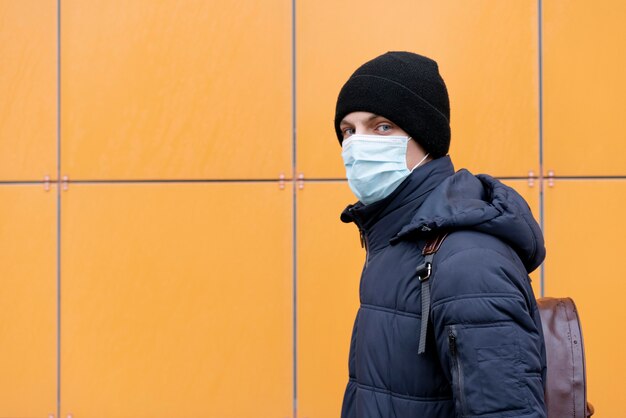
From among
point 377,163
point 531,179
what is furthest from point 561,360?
point 531,179

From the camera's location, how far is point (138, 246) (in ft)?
11.5

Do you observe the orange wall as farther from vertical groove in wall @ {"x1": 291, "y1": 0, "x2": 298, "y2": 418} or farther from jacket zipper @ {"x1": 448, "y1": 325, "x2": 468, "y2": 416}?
jacket zipper @ {"x1": 448, "y1": 325, "x2": 468, "y2": 416}

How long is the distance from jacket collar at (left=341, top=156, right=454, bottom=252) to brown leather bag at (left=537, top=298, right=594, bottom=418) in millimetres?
366

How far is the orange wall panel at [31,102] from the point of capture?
3553 mm

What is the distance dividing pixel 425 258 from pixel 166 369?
2345 mm

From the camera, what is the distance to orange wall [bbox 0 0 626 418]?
3.40 metres

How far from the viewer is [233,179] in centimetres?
350

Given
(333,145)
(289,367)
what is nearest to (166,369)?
(289,367)

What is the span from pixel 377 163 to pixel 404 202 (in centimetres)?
13

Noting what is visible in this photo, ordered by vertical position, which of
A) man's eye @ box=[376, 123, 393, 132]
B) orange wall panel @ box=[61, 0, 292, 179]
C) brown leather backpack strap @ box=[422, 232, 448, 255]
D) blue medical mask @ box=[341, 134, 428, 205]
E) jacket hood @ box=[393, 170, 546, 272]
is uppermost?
orange wall panel @ box=[61, 0, 292, 179]

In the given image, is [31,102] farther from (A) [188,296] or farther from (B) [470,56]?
(B) [470,56]

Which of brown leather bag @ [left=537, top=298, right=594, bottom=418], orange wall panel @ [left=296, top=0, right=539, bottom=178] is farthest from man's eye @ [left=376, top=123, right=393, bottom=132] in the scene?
orange wall panel @ [left=296, top=0, right=539, bottom=178]

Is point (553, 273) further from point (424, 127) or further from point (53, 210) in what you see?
point (53, 210)

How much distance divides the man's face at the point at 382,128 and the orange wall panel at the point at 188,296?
1.70 metres
